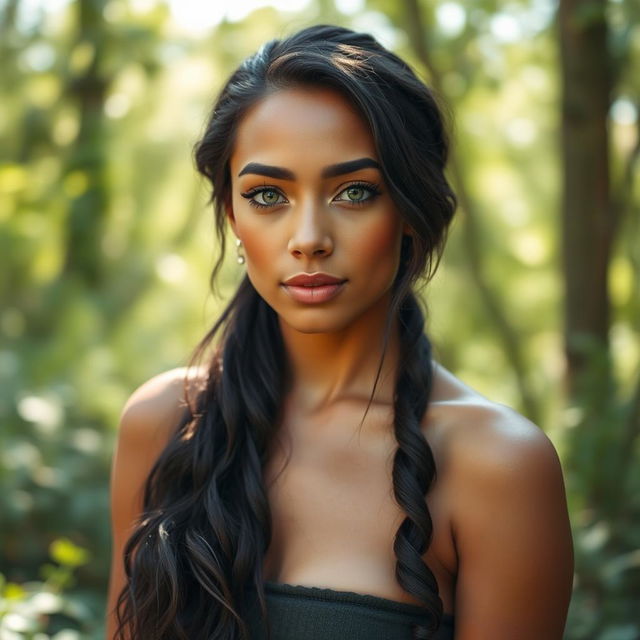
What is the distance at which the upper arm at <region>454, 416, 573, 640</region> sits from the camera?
7.23 ft

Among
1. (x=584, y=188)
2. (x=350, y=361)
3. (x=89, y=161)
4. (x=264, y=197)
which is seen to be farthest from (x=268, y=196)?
(x=89, y=161)

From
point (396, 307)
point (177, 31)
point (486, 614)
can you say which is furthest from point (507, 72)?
point (486, 614)

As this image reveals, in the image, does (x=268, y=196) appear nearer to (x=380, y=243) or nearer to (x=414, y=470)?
(x=380, y=243)

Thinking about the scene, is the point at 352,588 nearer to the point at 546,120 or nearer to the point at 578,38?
the point at 578,38

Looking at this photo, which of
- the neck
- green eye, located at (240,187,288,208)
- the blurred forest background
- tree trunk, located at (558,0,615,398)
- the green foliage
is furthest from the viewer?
tree trunk, located at (558,0,615,398)

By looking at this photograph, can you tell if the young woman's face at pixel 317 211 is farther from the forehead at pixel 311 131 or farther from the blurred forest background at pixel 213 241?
the blurred forest background at pixel 213 241

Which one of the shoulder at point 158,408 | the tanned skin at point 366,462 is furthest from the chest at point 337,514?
the shoulder at point 158,408

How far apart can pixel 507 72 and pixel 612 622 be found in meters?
2.74

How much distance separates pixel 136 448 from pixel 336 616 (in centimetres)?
70

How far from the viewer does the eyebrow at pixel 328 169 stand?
2.21 m

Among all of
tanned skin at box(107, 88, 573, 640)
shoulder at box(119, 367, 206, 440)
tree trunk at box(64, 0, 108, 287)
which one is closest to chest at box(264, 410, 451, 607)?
tanned skin at box(107, 88, 573, 640)

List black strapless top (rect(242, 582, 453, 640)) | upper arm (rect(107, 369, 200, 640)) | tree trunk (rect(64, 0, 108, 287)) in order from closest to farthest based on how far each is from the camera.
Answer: black strapless top (rect(242, 582, 453, 640)) < upper arm (rect(107, 369, 200, 640)) < tree trunk (rect(64, 0, 108, 287))

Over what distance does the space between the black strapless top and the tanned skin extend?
0.03m

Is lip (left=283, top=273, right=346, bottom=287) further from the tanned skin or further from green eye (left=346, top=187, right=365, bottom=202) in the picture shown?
green eye (left=346, top=187, right=365, bottom=202)
